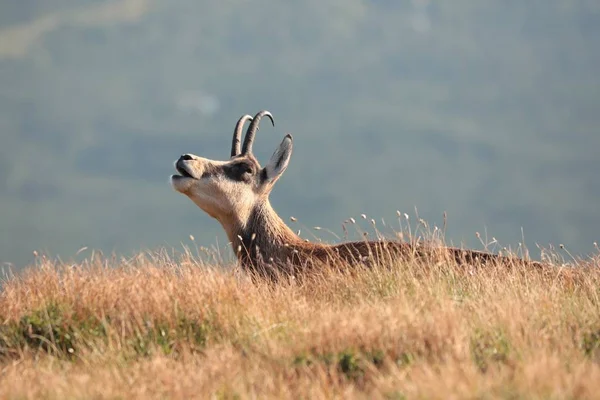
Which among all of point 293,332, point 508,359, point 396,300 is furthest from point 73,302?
point 508,359

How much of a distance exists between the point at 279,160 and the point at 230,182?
2.56ft

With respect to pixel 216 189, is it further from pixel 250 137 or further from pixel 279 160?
pixel 250 137

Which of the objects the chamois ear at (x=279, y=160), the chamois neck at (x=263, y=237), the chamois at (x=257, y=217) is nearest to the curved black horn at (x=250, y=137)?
the chamois at (x=257, y=217)

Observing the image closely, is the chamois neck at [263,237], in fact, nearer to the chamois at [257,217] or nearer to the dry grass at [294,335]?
the chamois at [257,217]

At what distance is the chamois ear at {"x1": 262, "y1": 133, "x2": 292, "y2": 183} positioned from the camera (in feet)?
39.0

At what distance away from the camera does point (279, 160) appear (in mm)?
11906

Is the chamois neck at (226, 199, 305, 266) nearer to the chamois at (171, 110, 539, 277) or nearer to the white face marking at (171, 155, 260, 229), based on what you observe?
the chamois at (171, 110, 539, 277)

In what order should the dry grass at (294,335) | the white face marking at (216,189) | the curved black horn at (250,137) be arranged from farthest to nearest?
the curved black horn at (250,137)
the white face marking at (216,189)
the dry grass at (294,335)

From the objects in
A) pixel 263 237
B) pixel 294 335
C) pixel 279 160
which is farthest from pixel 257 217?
pixel 294 335

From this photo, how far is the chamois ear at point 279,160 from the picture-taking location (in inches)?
468

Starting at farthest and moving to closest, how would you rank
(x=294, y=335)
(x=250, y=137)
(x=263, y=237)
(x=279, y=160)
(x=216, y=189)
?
(x=250, y=137) → (x=279, y=160) → (x=263, y=237) → (x=216, y=189) → (x=294, y=335)

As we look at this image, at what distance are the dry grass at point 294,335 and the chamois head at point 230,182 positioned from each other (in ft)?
5.69

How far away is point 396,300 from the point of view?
8078 mm

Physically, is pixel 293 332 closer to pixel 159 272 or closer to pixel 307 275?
pixel 159 272
